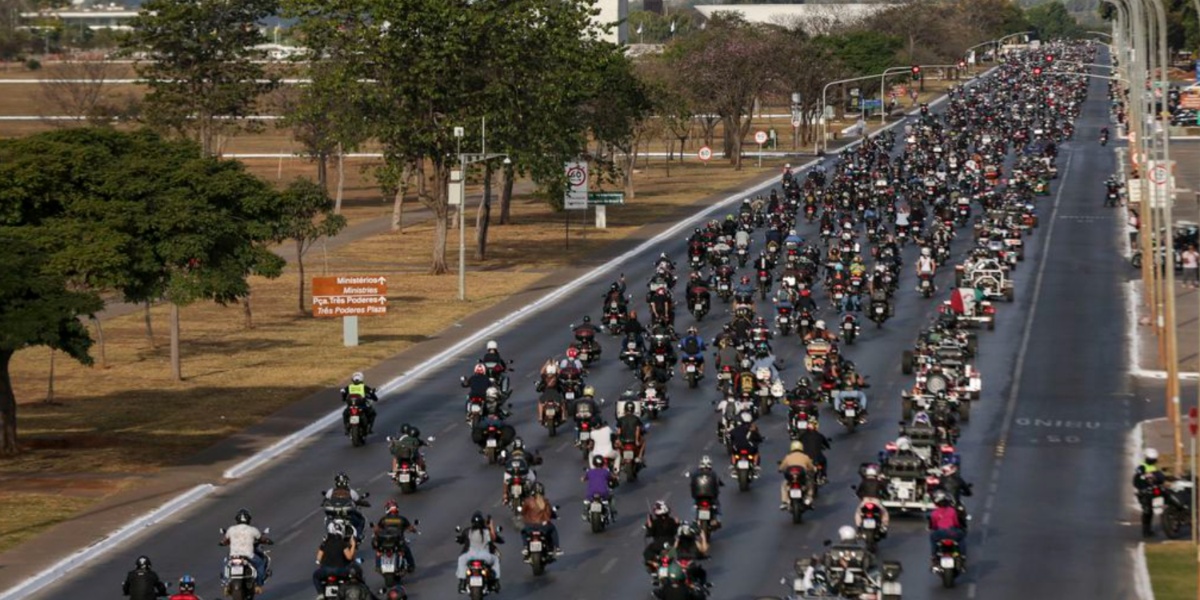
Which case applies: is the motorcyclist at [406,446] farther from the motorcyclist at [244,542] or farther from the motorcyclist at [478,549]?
the motorcyclist at [244,542]

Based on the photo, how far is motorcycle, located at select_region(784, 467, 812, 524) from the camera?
34750 mm

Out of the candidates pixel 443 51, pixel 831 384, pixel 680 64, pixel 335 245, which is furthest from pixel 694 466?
pixel 680 64

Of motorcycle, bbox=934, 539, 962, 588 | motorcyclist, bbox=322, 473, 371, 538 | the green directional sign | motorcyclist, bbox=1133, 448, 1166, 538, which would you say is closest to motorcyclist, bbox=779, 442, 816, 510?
motorcycle, bbox=934, 539, 962, 588

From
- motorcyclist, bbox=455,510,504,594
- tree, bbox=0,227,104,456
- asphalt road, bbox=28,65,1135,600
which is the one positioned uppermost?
tree, bbox=0,227,104,456

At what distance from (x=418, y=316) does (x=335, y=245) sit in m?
26.2

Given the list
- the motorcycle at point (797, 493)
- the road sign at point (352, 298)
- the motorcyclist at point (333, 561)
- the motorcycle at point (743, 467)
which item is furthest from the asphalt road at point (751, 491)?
the road sign at point (352, 298)

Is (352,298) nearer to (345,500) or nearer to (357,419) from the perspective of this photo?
(357,419)

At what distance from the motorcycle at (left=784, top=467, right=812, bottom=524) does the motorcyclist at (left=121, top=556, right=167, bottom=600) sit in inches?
464

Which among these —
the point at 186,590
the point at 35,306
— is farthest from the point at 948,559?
the point at 35,306

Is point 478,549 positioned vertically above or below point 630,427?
below

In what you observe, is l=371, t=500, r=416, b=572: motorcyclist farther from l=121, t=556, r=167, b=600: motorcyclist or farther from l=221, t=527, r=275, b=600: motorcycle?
l=121, t=556, r=167, b=600: motorcyclist

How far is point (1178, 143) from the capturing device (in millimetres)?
145125

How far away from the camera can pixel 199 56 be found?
11350 centimetres

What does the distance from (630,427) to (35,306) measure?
37.6 ft
